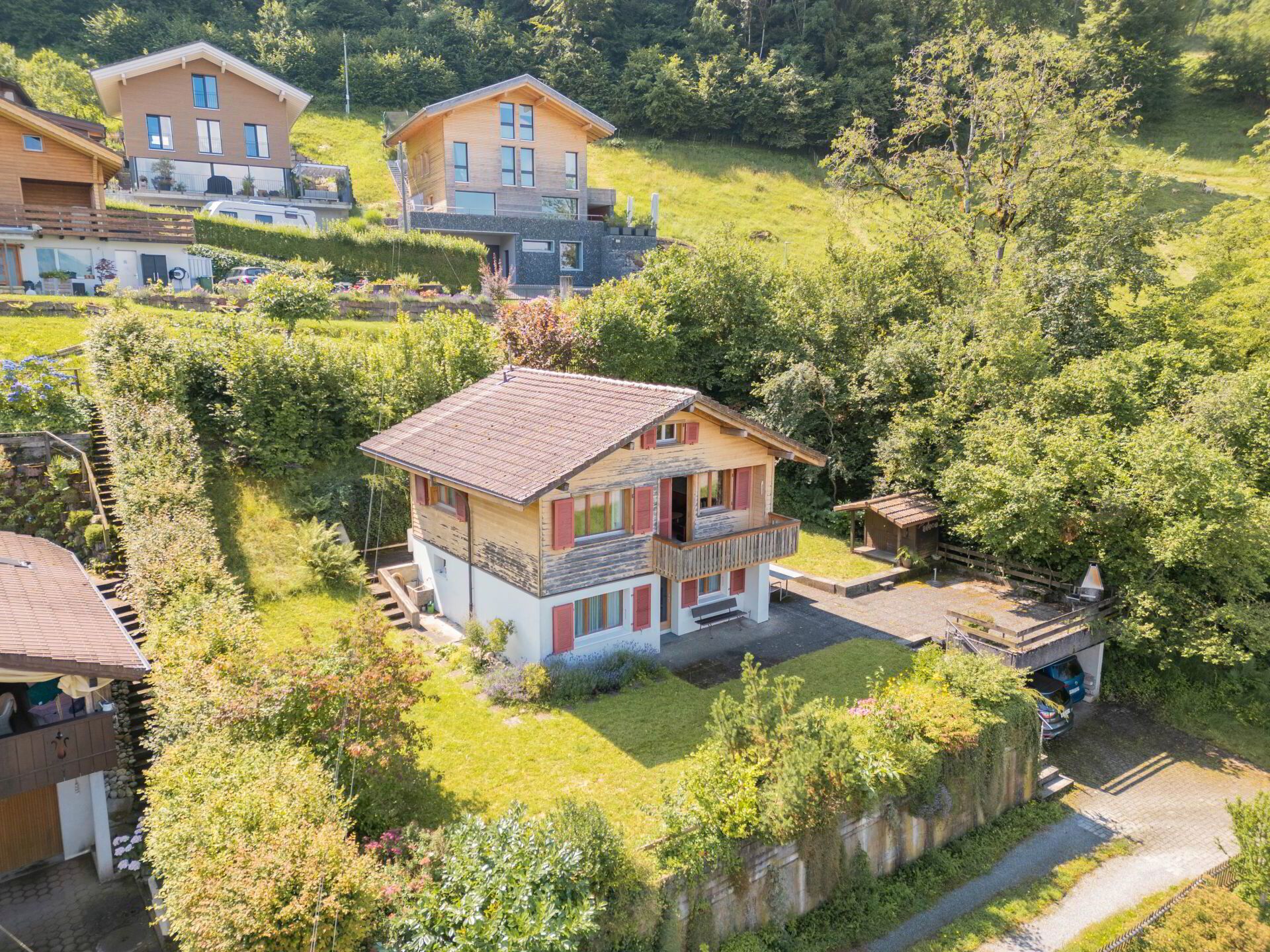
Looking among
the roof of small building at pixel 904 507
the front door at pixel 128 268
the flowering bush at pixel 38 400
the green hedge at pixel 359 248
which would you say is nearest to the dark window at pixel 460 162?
the green hedge at pixel 359 248

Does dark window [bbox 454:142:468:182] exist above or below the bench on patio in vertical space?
above

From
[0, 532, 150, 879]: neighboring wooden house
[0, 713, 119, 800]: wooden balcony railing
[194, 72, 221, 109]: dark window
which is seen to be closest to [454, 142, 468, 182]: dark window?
[194, 72, 221, 109]: dark window

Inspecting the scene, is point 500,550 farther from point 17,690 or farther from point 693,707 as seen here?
point 17,690

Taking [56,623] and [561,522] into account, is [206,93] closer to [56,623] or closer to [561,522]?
[561,522]

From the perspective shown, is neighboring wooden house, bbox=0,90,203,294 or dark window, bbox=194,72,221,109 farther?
dark window, bbox=194,72,221,109

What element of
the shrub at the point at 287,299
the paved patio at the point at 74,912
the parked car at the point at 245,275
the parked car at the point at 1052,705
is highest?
the parked car at the point at 245,275

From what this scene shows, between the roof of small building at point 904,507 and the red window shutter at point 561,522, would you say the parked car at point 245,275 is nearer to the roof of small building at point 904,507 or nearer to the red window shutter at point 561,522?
the red window shutter at point 561,522

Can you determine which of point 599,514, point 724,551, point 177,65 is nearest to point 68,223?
point 177,65

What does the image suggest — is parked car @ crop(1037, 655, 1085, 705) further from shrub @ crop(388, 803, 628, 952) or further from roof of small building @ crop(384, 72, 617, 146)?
roof of small building @ crop(384, 72, 617, 146)
